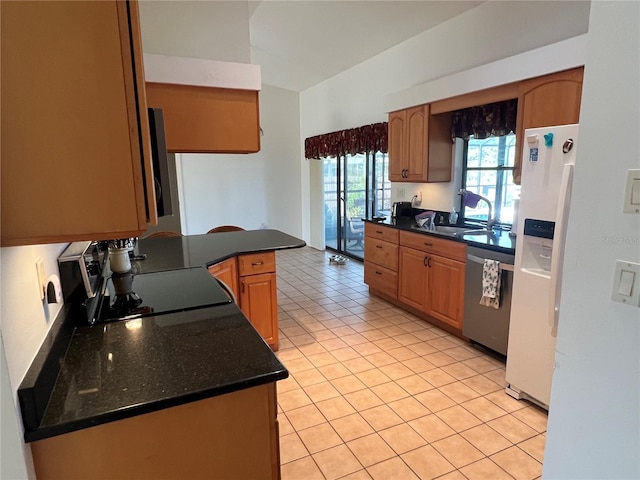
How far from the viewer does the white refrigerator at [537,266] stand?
2.14m

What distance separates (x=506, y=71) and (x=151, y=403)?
324cm

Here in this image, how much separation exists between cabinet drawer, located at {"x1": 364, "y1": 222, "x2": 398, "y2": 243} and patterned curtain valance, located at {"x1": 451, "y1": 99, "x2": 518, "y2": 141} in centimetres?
114

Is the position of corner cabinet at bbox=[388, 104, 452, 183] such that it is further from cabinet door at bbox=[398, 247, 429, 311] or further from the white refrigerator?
the white refrigerator

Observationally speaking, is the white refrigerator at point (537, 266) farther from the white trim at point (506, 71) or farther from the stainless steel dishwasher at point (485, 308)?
the white trim at point (506, 71)

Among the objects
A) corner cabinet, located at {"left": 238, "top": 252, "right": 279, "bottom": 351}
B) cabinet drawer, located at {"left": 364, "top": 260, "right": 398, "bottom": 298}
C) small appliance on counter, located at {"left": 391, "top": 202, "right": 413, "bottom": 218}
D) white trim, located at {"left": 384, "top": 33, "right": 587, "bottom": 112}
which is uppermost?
white trim, located at {"left": 384, "top": 33, "right": 587, "bottom": 112}

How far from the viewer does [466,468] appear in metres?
1.91

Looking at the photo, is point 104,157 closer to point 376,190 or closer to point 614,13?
point 614,13

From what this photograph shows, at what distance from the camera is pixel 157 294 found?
74.5 inches

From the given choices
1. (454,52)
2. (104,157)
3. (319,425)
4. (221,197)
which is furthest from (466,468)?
(221,197)

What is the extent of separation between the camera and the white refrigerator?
7.04 ft

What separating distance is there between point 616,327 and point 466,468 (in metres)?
1.14

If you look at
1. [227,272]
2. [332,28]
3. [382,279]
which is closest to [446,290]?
[382,279]

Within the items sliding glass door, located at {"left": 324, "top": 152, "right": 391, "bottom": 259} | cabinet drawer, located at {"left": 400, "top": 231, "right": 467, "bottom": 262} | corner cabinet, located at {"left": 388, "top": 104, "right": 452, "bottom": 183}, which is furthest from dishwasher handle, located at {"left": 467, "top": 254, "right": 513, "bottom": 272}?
sliding glass door, located at {"left": 324, "top": 152, "right": 391, "bottom": 259}

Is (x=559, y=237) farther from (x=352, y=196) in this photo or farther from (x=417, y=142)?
(x=352, y=196)
